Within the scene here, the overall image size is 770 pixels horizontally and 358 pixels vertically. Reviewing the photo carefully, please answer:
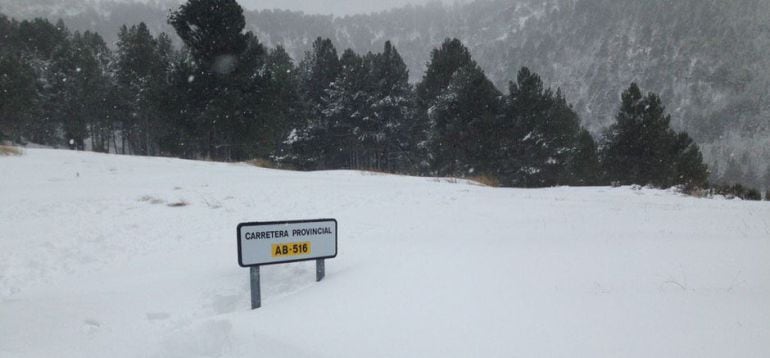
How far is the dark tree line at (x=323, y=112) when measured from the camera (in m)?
28.9

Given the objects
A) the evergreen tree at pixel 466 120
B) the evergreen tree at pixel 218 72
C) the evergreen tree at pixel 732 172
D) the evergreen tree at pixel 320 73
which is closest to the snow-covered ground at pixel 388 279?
the evergreen tree at pixel 218 72

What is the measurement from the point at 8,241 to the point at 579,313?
27.3ft

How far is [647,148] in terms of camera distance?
3325 cm

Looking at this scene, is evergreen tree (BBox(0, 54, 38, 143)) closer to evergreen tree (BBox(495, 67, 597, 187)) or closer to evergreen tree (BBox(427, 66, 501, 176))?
evergreen tree (BBox(427, 66, 501, 176))

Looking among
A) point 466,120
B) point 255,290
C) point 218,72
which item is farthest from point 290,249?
point 466,120

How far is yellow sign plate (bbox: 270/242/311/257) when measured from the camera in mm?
4715

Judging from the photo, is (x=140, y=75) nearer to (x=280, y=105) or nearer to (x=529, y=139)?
(x=280, y=105)

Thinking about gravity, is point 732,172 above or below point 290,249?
below

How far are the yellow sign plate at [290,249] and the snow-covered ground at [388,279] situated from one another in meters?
0.50

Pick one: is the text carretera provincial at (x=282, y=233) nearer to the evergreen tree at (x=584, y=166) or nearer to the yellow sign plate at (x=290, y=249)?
the yellow sign plate at (x=290, y=249)

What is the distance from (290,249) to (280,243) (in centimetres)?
15

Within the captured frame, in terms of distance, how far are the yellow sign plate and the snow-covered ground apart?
0.50 metres

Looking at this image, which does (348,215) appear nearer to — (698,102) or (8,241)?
(8,241)

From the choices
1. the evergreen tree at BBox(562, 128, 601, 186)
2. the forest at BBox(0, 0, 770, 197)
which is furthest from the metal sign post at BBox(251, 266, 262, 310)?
the evergreen tree at BBox(562, 128, 601, 186)
